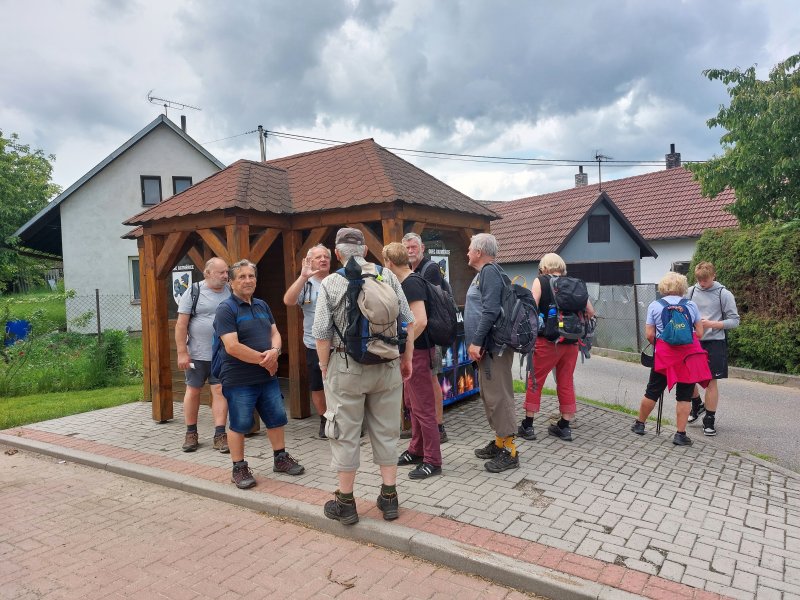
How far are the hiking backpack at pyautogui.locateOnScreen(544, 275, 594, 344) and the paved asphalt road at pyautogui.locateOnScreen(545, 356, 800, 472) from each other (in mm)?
1888

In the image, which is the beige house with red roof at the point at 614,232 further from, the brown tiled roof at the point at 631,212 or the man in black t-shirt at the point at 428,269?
the man in black t-shirt at the point at 428,269

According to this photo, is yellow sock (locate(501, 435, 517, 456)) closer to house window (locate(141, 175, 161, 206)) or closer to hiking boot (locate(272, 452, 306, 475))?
hiking boot (locate(272, 452, 306, 475))

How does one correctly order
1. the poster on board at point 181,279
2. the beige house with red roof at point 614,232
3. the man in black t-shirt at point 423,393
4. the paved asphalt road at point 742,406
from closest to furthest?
the man in black t-shirt at point 423,393 < the paved asphalt road at point 742,406 < the poster on board at point 181,279 < the beige house with red roof at point 614,232

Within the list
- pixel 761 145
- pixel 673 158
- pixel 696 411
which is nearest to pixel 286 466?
pixel 696 411

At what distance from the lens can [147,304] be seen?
7.26 m

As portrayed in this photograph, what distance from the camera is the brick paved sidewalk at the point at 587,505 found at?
3.11m

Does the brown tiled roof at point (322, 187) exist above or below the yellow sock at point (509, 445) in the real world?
above

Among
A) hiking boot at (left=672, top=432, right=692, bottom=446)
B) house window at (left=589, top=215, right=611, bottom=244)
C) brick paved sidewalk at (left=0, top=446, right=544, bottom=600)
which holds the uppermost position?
house window at (left=589, top=215, right=611, bottom=244)

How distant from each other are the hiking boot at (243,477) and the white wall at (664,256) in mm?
18645

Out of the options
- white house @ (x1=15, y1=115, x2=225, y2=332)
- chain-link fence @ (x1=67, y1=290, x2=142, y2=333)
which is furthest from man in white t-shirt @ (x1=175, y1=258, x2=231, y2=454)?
white house @ (x1=15, y1=115, x2=225, y2=332)

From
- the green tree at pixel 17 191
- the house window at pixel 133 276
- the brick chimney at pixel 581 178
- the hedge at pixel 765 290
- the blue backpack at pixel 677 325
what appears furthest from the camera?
the brick chimney at pixel 581 178

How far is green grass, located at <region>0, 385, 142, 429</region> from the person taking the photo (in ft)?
24.3

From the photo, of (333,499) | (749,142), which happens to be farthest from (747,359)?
(333,499)

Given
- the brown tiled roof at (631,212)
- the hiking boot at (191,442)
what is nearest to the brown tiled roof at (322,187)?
the hiking boot at (191,442)
